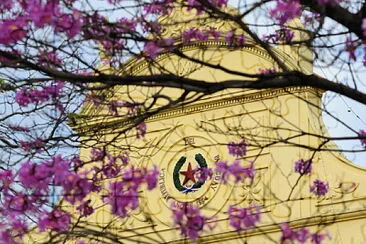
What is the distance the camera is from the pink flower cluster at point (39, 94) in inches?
290

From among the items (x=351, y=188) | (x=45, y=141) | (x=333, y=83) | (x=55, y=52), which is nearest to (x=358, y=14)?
(x=333, y=83)

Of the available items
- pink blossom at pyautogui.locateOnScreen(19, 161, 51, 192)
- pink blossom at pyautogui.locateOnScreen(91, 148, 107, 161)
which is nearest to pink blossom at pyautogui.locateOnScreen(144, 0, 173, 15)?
pink blossom at pyautogui.locateOnScreen(91, 148, 107, 161)

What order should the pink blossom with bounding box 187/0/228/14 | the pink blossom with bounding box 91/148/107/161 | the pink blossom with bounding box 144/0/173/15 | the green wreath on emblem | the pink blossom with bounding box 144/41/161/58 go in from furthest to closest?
the green wreath on emblem, the pink blossom with bounding box 91/148/107/161, the pink blossom with bounding box 144/0/173/15, the pink blossom with bounding box 187/0/228/14, the pink blossom with bounding box 144/41/161/58

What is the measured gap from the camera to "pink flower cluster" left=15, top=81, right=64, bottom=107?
7.36 meters

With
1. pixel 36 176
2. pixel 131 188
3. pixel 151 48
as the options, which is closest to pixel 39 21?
pixel 151 48

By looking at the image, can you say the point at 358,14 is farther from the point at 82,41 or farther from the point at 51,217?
the point at 51,217

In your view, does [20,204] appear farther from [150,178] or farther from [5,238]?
[150,178]

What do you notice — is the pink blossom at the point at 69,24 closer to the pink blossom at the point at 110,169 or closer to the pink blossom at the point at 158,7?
the pink blossom at the point at 158,7

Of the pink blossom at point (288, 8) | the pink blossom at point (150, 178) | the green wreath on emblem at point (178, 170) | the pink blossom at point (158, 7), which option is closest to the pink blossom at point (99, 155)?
the pink blossom at point (150, 178)

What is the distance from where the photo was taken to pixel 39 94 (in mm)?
7438

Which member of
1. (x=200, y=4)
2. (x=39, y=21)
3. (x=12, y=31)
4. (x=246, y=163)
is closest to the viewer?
(x=39, y=21)

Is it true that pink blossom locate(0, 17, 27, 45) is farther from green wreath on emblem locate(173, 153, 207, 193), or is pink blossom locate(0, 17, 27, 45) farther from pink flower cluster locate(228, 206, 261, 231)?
green wreath on emblem locate(173, 153, 207, 193)

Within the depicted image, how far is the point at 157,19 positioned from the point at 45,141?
1387 mm

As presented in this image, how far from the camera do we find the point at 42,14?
17.8ft
